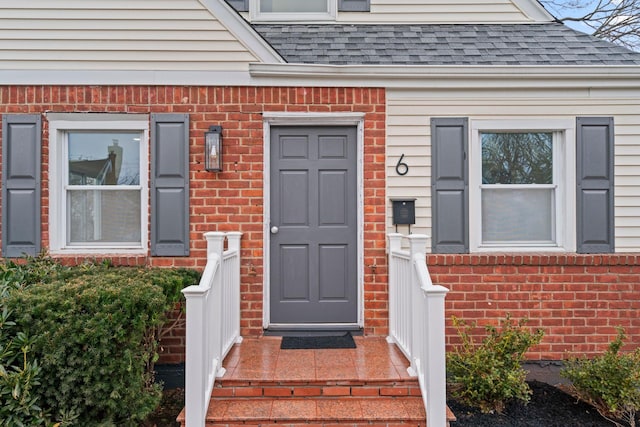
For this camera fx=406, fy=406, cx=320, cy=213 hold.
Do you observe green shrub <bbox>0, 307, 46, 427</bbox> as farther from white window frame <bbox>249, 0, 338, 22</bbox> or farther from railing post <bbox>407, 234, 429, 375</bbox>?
white window frame <bbox>249, 0, 338, 22</bbox>

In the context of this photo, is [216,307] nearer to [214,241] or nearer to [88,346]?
[214,241]

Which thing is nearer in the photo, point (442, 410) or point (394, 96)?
point (442, 410)

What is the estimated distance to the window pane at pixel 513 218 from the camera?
4.12 m

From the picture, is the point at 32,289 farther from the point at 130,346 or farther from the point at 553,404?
the point at 553,404

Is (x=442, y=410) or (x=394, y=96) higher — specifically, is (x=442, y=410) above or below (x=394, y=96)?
below

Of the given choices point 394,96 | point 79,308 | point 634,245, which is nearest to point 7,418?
point 79,308

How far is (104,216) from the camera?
13.3ft

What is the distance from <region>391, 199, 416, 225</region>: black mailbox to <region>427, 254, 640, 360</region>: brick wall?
0.43 metres

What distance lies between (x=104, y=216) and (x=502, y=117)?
4.10m

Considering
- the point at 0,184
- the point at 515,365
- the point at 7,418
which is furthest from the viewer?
the point at 0,184

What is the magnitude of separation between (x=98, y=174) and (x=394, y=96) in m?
3.05

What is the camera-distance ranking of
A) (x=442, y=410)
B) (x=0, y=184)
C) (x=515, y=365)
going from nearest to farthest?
(x=442, y=410) < (x=515, y=365) < (x=0, y=184)

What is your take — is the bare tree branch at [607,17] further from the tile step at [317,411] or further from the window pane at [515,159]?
the tile step at [317,411]

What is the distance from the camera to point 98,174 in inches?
159
